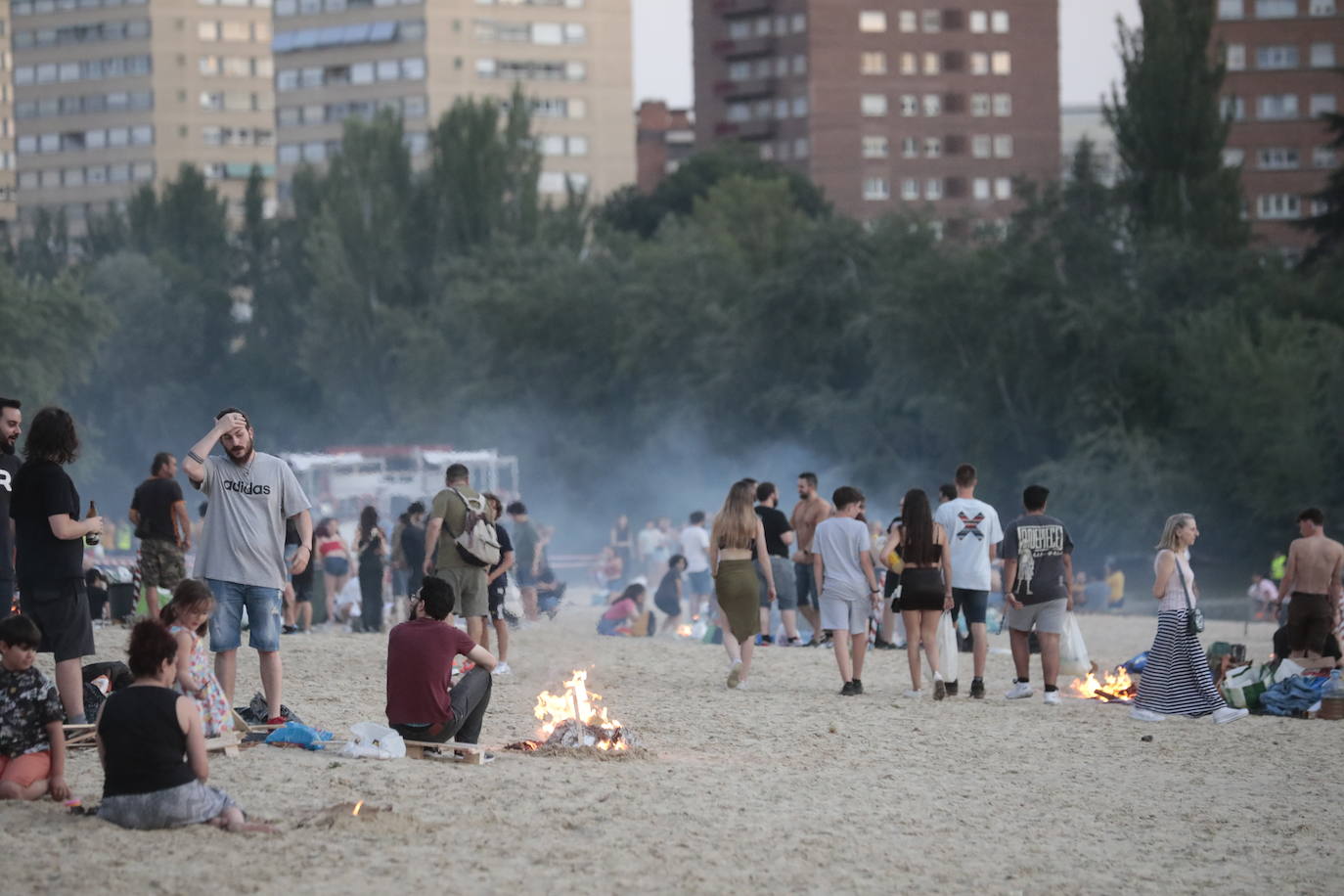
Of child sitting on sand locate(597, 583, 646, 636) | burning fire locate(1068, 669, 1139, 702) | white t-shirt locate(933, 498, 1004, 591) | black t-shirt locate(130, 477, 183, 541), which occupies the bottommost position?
child sitting on sand locate(597, 583, 646, 636)

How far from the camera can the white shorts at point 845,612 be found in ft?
53.3

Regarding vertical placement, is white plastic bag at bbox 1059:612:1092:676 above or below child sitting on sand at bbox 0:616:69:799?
below

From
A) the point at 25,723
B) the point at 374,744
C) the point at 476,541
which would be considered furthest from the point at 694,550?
the point at 25,723

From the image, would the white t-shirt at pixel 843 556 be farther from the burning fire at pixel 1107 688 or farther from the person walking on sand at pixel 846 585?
the burning fire at pixel 1107 688

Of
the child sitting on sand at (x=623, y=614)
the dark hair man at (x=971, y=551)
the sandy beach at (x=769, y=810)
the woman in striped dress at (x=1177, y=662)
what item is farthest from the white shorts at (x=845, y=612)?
the child sitting on sand at (x=623, y=614)

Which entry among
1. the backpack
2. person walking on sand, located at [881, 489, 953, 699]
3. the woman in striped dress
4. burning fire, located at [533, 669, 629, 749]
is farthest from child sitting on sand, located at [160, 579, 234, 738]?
the woman in striped dress

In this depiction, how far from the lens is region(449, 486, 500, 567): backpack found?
15758 mm

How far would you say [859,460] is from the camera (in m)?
58.9

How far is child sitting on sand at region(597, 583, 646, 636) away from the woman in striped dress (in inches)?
451

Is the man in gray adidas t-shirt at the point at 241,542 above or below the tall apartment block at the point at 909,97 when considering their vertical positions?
below

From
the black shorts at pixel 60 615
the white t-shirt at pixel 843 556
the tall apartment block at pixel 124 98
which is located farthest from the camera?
the tall apartment block at pixel 124 98

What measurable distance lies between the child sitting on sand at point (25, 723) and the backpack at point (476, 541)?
6562 millimetres

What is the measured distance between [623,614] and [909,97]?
332 ft

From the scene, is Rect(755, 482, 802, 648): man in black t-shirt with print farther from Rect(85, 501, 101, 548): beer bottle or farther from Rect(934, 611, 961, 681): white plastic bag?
Rect(85, 501, 101, 548): beer bottle
